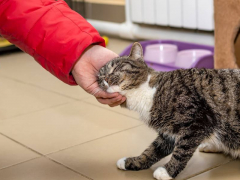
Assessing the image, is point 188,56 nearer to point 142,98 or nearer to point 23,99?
point 23,99

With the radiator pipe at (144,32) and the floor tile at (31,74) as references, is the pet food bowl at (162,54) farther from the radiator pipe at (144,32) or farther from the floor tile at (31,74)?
the floor tile at (31,74)

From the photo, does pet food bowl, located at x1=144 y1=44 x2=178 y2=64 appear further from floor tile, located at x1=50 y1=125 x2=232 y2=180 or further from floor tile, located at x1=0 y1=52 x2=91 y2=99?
floor tile, located at x1=50 y1=125 x2=232 y2=180

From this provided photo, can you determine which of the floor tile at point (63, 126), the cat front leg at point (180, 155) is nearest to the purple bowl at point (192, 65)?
the floor tile at point (63, 126)

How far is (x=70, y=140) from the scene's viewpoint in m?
1.73

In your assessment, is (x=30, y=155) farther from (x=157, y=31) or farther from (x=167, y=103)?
(x=157, y=31)

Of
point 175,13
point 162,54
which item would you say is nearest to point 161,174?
point 162,54

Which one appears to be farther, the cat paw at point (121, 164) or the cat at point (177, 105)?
the cat paw at point (121, 164)

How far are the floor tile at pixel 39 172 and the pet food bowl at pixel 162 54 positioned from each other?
1.43m

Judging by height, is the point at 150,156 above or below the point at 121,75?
below

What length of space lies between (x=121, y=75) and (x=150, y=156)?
0.98ft

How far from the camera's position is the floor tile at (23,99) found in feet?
6.96

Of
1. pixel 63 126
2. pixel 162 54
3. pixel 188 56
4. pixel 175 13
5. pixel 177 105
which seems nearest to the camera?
pixel 177 105

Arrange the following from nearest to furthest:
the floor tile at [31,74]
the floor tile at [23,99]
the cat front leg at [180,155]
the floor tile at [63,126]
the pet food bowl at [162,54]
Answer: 1. the cat front leg at [180,155]
2. the floor tile at [63,126]
3. the floor tile at [23,99]
4. the floor tile at [31,74]
5. the pet food bowl at [162,54]

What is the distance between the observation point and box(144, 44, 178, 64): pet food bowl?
9.20 ft
